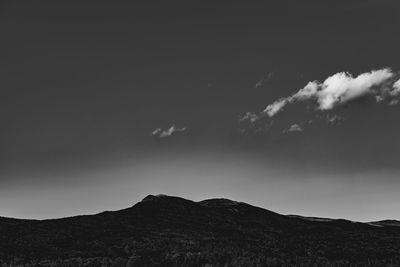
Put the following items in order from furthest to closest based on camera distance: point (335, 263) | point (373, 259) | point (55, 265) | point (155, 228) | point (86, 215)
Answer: point (86, 215)
point (155, 228)
point (373, 259)
point (335, 263)
point (55, 265)

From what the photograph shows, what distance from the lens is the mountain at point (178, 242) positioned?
11731 cm

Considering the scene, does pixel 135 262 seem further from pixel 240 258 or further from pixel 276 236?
pixel 276 236

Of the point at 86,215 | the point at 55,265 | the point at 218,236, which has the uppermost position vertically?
the point at 86,215

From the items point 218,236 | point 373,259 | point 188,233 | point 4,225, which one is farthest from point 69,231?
point 373,259

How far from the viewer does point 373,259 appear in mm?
141625

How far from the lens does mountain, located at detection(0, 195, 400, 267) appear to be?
117 metres

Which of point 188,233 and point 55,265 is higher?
point 188,233

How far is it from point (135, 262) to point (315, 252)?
60829 mm

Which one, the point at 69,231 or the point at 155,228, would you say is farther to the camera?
the point at 155,228

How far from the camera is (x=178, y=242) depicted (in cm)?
14100

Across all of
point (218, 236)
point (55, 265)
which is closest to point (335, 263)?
point (218, 236)

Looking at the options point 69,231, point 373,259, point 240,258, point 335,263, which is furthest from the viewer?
point 69,231

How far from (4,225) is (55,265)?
58117 mm

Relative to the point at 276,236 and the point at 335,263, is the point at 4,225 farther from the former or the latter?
the point at 335,263
